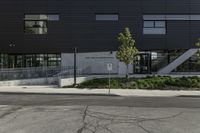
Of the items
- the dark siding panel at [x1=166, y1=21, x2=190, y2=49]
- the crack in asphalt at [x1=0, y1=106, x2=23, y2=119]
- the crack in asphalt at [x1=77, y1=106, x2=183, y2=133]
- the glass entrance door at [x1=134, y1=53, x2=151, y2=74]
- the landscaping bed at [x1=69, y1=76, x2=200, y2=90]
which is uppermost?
the dark siding panel at [x1=166, y1=21, x2=190, y2=49]

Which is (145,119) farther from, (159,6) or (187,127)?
(159,6)

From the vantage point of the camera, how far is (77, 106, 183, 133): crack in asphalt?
33.3 ft

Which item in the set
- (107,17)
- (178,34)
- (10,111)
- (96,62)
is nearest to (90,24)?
(107,17)

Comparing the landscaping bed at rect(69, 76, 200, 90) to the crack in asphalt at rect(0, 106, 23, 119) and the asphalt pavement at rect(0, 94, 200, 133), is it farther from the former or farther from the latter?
the crack in asphalt at rect(0, 106, 23, 119)

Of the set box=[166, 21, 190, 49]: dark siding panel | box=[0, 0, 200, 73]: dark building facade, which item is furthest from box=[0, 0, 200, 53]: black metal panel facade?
box=[166, 21, 190, 49]: dark siding panel

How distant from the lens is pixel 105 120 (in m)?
11.6

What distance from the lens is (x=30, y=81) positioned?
30.3 metres

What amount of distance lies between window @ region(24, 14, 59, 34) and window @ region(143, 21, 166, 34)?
11.1m

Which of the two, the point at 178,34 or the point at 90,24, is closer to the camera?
the point at 90,24

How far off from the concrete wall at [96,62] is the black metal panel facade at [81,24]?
0.65 metres

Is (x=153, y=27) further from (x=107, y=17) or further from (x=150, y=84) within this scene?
(x=150, y=84)

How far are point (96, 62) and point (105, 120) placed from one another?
31.0 metres

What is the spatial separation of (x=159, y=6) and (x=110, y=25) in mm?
6549

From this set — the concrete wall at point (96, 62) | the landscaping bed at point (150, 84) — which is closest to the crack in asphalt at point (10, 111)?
the landscaping bed at point (150, 84)
